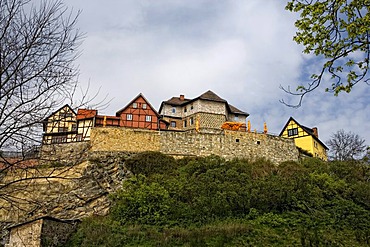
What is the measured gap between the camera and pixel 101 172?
23922 mm

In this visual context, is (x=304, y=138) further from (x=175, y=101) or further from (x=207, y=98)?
(x=175, y=101)

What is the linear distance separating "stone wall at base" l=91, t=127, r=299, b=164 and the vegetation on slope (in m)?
6.63

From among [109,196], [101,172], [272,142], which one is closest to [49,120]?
[109,196]

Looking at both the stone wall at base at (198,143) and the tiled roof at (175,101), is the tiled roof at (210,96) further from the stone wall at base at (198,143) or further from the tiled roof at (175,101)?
the stone wall at base at (198,143)

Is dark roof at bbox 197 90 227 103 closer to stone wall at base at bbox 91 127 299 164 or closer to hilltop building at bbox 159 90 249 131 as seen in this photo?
hilltop building at bbox 159 90 249 131

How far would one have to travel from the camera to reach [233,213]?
17.4 m

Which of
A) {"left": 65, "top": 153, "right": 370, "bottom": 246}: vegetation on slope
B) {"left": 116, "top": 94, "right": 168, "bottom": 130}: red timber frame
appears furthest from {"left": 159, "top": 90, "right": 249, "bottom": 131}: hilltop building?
{"left": 65, "top": 153, "right": 370, "bottom": 246}: vegetation on slope

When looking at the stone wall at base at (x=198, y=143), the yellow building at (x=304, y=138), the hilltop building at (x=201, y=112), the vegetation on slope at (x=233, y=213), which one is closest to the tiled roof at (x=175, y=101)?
the hilltop building at (x=201, y=112)

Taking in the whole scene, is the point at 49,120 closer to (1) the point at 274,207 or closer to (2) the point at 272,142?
(1) the point at 274,207

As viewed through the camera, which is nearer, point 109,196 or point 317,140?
point 109,196

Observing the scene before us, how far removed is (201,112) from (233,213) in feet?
67.2

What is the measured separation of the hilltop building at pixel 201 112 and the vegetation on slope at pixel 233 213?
633 inches

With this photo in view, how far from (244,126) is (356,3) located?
32.1 metres

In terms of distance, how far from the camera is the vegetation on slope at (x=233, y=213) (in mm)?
14492
